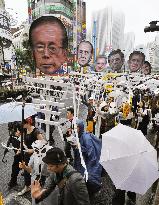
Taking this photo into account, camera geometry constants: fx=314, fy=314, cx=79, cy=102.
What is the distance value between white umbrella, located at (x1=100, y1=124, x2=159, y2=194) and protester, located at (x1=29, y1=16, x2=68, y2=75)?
1342 millimetres

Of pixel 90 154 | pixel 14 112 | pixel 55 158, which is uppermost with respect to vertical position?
pixel 14 112

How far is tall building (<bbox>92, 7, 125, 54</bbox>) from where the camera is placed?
130062 mm

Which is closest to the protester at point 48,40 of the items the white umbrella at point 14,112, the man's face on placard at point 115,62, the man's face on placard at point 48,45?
the man's face on placard at point 48,45

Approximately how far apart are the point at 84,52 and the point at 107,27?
13783 cm

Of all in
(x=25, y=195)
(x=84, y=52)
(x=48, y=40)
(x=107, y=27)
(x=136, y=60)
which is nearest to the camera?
(x=48, y=40)

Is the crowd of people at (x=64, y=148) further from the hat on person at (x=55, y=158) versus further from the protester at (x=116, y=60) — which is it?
the protester at (x=116, y=60)

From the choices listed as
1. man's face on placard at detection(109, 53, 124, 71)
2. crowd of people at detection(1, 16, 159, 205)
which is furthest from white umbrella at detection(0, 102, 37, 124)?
man's face on placard at detection(109, 53, 124, 71)

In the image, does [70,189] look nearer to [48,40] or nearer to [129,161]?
[129,161]

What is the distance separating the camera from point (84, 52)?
8.66m

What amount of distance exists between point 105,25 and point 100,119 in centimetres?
13976

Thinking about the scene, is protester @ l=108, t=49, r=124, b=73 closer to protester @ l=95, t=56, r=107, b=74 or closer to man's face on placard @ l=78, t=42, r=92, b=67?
protester @ l=95, t=56, r=107, b=74

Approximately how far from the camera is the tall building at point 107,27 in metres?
130

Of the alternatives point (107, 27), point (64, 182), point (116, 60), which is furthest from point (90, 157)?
point (107, 27)

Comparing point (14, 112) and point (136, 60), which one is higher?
point (136, 60)
